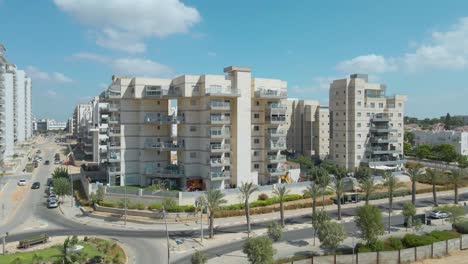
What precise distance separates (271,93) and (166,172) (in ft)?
A: 72.7

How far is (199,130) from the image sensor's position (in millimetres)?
63062

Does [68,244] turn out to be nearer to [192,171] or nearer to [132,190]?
[132,190]

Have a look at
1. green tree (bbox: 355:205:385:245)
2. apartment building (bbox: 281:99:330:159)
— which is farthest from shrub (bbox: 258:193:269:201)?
apartment building (bbox: 281:99:330:159)

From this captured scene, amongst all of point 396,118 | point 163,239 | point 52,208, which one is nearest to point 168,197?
point 163,239

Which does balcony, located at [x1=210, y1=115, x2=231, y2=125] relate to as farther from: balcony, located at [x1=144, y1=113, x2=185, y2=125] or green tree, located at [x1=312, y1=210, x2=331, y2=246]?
green tree, located at [x1=312, y1=210, x2=331, y2=246]

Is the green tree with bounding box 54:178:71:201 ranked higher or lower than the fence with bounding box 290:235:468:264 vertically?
higher

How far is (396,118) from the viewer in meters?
86.1

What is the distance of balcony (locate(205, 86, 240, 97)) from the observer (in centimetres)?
5851

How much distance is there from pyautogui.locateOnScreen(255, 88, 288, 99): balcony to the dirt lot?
113ft

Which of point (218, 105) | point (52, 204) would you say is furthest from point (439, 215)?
point (52, 204)

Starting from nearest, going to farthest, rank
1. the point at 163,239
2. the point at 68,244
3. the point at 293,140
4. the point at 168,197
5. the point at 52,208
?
1. the point at 68,244
2. the point at 163,239
3. the point at 168,197
4. the point at 52,208
5. the point at 293,140

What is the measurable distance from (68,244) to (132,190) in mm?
A: 25513

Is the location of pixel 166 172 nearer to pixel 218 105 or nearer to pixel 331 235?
pixel 218 105

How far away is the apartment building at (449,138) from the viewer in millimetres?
A: 122125
